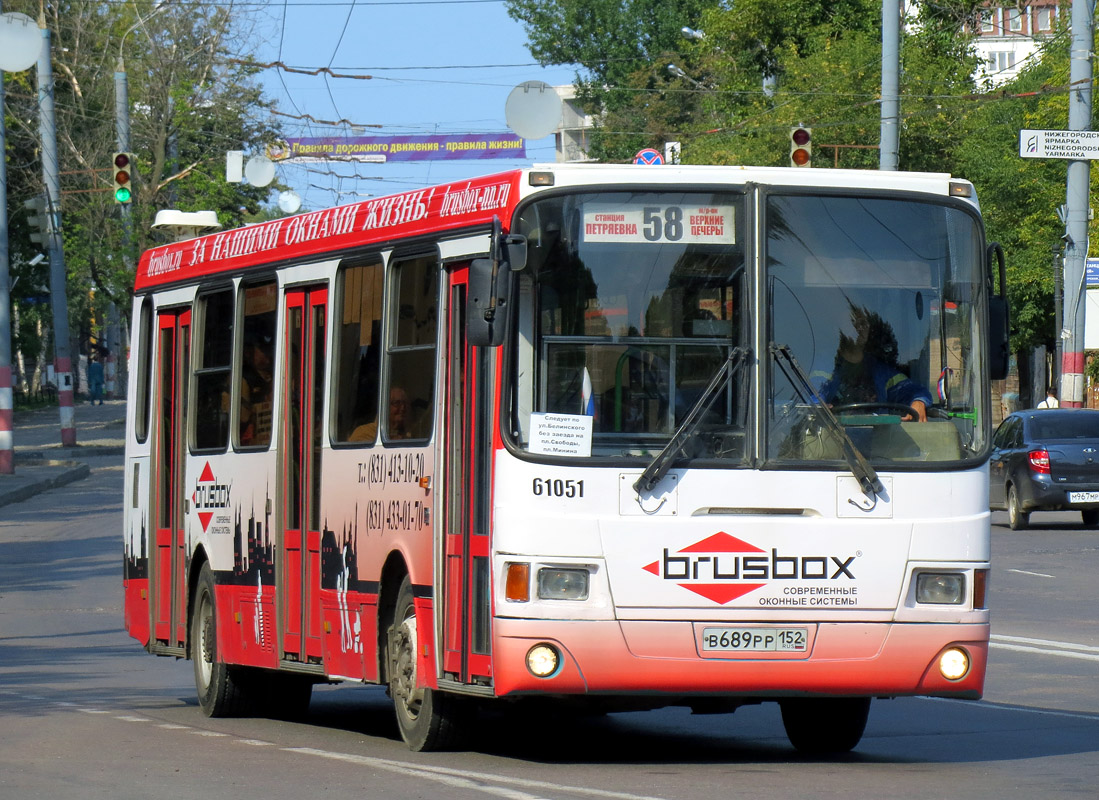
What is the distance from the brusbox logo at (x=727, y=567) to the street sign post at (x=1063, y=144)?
2279 cm

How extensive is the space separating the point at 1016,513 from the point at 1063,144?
560 cm

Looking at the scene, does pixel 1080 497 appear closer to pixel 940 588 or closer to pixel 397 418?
pixel 397 418

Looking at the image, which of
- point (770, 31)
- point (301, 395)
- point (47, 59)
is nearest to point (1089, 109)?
point (47, 59)

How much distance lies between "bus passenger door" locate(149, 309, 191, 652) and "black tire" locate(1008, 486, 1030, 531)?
1729cm

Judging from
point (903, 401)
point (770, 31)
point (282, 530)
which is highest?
point (770, 31)

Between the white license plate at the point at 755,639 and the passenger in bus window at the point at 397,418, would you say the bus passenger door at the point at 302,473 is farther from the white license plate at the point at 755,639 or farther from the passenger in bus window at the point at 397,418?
the white license plate at the point at 755,639

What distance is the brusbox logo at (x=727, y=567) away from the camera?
8891 millimetres

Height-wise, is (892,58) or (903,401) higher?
(892,58)

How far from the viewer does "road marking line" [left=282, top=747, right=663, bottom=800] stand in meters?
8.29

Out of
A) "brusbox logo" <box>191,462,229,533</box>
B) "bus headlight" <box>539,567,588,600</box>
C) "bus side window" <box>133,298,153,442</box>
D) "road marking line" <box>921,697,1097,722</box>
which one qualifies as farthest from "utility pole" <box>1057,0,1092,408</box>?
"bus headlight" <box>539,567,588,600</box>

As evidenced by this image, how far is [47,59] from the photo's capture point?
42625 mm

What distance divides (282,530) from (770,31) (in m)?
52.9

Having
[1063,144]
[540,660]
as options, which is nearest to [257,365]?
[540,660]

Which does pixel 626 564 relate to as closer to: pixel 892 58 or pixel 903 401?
pixel 903 401
